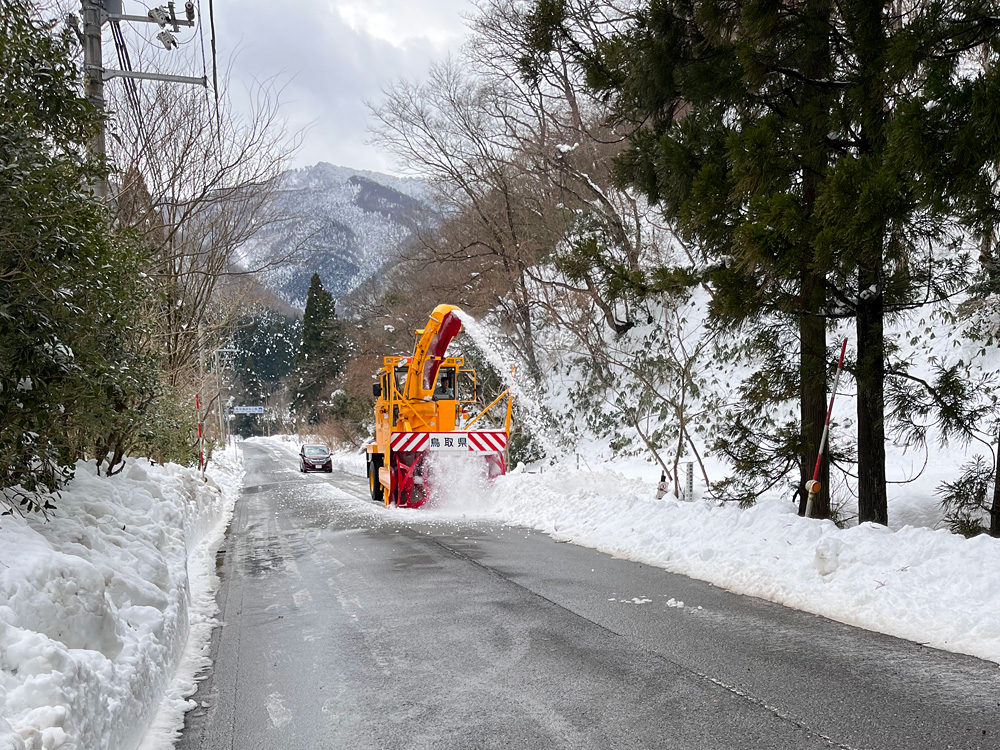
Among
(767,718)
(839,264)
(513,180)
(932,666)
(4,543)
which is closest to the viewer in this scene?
(767,718)

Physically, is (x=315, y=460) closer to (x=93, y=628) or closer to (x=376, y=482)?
(x=376, y=482)

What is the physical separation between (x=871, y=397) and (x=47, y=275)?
327 inches

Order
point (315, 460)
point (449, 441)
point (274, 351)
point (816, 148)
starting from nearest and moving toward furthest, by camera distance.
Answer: point (816, 148), point (449, 441), point (315, 460), point (274, 351)

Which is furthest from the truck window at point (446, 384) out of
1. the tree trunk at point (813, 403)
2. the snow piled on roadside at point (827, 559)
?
the tree trunk at point (813, 403)

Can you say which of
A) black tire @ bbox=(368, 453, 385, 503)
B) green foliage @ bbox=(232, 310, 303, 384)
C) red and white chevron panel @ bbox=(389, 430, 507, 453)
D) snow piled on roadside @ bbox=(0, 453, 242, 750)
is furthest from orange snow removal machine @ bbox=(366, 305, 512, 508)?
green foliage @ bbox=(232, 310, 303, 384)

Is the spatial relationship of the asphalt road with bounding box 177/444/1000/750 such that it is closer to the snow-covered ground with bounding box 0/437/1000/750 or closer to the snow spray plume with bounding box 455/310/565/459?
the snow-covered ground with bounding box 0/437/1000/750

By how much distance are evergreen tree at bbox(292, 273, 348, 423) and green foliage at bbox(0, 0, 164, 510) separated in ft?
213

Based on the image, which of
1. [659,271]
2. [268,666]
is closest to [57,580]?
[268,666]

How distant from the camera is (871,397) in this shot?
9.16m

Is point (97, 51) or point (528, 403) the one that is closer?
point (97, 51)

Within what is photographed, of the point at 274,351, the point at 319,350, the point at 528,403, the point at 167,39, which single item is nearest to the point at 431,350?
the point at 167,39

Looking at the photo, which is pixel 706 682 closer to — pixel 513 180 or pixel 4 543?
pixel 4 543

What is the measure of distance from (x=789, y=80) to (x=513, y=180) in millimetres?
18695

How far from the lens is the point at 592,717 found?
14.8 feet
